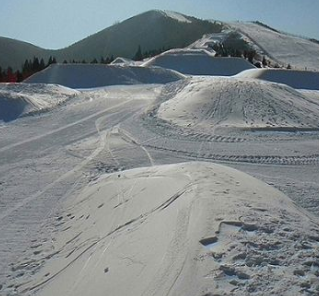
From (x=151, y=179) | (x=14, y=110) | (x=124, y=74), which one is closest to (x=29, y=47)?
(x=124, y=74)

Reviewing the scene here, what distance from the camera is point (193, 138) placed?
14258mm

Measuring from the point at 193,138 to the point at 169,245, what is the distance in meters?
8.62

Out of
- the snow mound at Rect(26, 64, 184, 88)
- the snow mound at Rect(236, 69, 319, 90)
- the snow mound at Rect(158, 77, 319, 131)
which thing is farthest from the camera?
the snow mound at Rect(236, 69, 319, 90)

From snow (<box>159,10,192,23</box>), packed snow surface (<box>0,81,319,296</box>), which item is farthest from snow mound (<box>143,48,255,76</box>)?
snow (<box>159,10,192,23</box>)

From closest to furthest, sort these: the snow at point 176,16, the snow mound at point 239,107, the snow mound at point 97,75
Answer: the snow mound at point 239,107
the snow mound at point 97,75
the snow at point 176,16

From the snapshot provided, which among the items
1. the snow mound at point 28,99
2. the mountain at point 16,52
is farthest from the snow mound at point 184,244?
the mountain at point 16,52

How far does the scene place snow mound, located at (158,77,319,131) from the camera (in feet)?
52.7

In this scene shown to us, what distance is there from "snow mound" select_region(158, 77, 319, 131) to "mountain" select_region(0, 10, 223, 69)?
182ft

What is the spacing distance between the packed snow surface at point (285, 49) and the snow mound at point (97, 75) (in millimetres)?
21891

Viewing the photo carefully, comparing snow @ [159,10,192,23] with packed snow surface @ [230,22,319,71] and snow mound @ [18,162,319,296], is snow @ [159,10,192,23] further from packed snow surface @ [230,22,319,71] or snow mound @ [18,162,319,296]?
snow mound @ [18,162,319,296]

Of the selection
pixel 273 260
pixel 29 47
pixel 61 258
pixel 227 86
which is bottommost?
pixel 61 258

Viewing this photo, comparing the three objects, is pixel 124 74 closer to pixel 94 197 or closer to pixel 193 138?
pixel 193 138

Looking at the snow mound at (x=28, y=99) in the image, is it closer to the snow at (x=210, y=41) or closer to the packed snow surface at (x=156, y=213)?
the packed snow surface at (x=156, y=213)

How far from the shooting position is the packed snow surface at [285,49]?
5159cm
